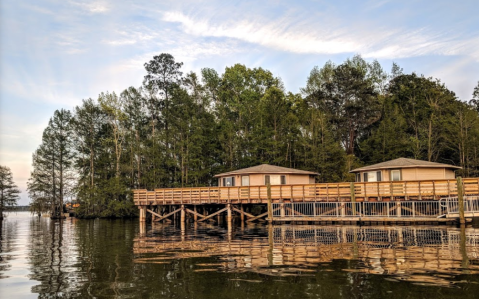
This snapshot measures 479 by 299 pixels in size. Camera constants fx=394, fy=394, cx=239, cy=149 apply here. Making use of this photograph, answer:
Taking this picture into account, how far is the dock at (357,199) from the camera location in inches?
1179

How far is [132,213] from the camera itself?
63.3 meters

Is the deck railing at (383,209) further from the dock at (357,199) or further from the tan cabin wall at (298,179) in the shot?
the tan cabin wall at (298,179)

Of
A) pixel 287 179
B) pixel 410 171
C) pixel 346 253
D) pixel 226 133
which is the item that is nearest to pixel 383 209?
pixel 410 171

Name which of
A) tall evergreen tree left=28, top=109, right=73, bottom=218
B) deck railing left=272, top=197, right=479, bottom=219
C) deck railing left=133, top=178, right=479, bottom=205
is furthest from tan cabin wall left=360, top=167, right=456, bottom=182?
tall evergreen tree left=28, top=109, right=73, bottom=218

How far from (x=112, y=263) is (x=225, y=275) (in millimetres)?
6172

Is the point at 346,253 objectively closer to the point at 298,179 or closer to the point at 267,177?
the point at 267,177

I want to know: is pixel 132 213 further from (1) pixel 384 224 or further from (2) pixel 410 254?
(2) pixel 410 254

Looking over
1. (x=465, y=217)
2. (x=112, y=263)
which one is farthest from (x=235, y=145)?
(x=112, y=263)

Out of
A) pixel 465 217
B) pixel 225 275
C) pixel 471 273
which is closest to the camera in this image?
pixel 471 273

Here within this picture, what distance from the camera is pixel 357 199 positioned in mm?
32562

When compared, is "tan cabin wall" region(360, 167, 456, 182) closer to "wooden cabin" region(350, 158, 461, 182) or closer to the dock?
"wooden cabin" region(350, 158, 461, 182)

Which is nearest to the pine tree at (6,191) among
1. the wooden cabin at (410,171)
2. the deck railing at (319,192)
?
the deck railing at (319,192)

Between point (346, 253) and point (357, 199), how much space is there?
15.5 meters

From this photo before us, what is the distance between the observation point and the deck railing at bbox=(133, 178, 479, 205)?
30.3 metres
